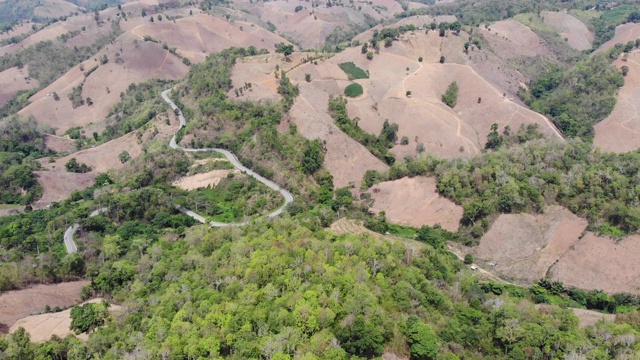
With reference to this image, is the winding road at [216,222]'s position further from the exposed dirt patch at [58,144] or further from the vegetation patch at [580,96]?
the vegetation patch at [580,96]

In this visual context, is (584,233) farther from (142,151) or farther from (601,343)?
(142,151)

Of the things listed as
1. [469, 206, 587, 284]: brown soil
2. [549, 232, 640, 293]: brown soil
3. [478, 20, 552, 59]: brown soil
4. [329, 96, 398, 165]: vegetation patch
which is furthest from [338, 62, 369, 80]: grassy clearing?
[549, 232, 640, 293]: brown soil

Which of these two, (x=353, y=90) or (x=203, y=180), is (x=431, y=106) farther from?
(x=203, y=180)

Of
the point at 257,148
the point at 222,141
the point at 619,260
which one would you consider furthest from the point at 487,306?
the point at 222,141

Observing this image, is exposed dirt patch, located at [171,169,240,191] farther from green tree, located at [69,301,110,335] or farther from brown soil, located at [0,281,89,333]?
green tree, located at [69,301,110,335]

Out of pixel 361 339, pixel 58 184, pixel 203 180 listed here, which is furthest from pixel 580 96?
pixel 58 184

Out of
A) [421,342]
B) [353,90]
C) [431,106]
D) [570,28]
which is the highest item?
[421,342]

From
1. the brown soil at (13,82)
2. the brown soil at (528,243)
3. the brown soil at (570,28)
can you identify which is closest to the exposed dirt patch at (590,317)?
the brown soil at (528,243)
